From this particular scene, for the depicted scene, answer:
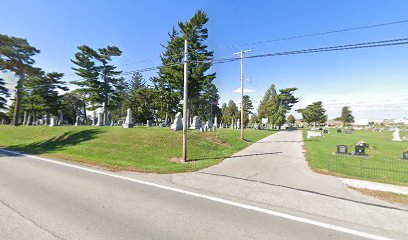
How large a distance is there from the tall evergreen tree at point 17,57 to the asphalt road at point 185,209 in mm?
31669

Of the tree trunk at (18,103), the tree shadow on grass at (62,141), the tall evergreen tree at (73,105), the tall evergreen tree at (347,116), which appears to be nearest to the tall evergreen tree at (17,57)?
the tree trunk at (18,103)

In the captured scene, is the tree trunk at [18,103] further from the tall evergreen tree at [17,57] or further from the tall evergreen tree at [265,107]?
the tall evergreen tree at [265,107]

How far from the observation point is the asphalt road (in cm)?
398

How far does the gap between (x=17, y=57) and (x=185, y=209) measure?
1743 inches

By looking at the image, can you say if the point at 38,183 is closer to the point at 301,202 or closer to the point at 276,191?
the point at 276,191

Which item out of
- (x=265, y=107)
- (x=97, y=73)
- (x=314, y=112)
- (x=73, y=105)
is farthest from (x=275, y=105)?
(x=73, y=105)

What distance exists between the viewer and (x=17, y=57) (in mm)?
34406

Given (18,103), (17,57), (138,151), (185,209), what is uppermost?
(17,57)

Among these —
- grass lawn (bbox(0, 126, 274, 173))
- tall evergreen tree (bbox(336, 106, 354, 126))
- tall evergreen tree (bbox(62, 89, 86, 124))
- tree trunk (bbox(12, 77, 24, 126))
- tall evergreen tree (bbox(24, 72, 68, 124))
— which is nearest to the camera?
grass lawn (bbox(0, 126, 274, 173))

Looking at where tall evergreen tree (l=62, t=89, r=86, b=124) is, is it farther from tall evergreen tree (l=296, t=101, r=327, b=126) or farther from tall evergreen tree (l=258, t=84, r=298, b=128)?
tall evergreen tree (l=296, t=101, r=327, b=126)

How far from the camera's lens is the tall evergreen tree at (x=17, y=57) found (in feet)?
97.1

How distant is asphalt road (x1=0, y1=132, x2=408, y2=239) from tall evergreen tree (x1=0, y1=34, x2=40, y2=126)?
31.7 m

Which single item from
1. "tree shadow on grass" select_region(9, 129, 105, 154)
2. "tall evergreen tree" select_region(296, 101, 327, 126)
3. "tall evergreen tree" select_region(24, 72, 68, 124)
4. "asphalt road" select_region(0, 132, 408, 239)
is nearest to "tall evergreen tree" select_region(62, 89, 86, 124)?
"tall evergreen tree" select_region(24, 72, 68, 124)

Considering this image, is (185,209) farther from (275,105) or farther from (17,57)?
(275,105)
